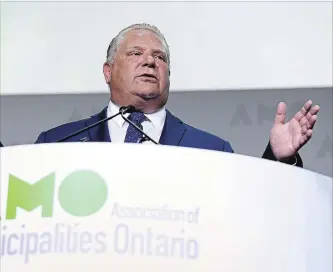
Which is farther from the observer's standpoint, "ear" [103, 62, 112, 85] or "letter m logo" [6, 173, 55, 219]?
"ear" [103, 62, 112, 85]

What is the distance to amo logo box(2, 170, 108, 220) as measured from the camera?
1.12 metres

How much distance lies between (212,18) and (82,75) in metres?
0.43

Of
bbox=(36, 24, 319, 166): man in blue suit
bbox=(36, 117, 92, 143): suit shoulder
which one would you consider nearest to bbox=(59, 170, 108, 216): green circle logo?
bbox=(36, 24, 319, 166): man in blue suit

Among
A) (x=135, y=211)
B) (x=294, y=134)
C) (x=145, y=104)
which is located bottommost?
(x=135, y=211)

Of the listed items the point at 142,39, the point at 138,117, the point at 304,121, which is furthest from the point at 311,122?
the point at 142,39

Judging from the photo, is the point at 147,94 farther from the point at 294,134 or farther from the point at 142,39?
the point at 294,134

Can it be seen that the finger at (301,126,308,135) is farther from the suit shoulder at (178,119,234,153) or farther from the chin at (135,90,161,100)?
the chin at (135,90,161,100)

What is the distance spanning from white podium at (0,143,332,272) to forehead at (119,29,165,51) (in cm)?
75

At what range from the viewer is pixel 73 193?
112 cm

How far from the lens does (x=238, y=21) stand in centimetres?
249

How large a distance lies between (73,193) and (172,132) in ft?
2.09

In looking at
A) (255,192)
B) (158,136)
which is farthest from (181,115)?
(255,192)

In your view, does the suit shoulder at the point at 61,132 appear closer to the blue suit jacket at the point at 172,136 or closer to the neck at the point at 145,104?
the blue suit jacket at the point at 172,136

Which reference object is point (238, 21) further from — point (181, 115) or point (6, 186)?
point (6, 186)
